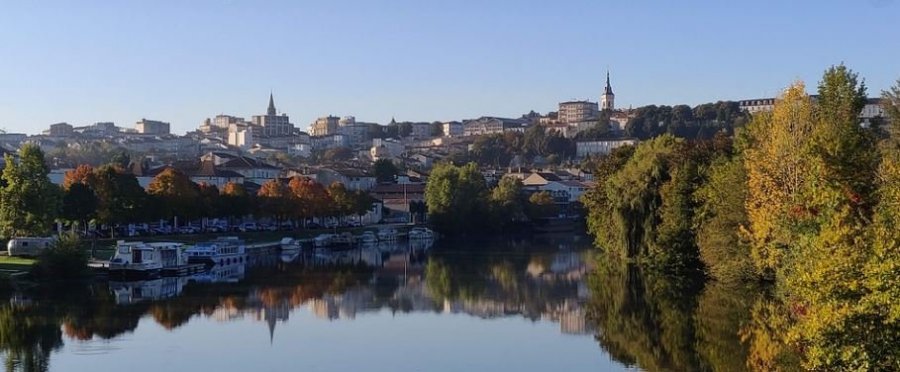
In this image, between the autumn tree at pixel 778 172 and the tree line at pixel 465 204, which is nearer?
the autumn tree at pixel 778 172

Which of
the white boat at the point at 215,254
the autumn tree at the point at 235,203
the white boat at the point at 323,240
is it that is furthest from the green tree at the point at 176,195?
the white boat at the point at 215,254

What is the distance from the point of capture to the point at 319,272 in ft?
182

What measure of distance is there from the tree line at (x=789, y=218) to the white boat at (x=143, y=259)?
20.6 meters

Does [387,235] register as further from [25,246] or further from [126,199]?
[25,246]

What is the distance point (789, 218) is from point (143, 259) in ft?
92.8

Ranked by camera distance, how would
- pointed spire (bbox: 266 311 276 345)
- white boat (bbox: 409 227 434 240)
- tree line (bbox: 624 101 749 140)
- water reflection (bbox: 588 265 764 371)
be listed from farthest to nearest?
tree line (bbox: 624 101 749 140)
white boat (bbox: 409 227 434 240)
pointed spire (bbox: 266 311 276 345)
water reflection (bbox: 588 265 764 371)

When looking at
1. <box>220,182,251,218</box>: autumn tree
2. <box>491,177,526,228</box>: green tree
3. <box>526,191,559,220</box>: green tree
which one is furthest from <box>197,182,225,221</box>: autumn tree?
<box>526,191,559,220</box>: green tree

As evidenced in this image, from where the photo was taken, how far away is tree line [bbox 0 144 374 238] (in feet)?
173

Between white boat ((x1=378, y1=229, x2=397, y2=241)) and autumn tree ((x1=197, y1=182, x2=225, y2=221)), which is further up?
autumn tree ((x1=197, y1=182, x2=225, y2=221))

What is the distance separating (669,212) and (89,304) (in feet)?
78.1

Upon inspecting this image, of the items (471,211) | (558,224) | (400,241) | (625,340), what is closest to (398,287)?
(625,340)

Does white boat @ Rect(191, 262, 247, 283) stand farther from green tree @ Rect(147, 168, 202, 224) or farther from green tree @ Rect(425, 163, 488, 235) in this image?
green tree @ Rect(425, 163, 488, 235)

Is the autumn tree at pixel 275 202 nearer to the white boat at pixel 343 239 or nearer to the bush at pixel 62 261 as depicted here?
the white boat at pixel 343 239

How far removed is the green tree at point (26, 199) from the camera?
52.4 meters
